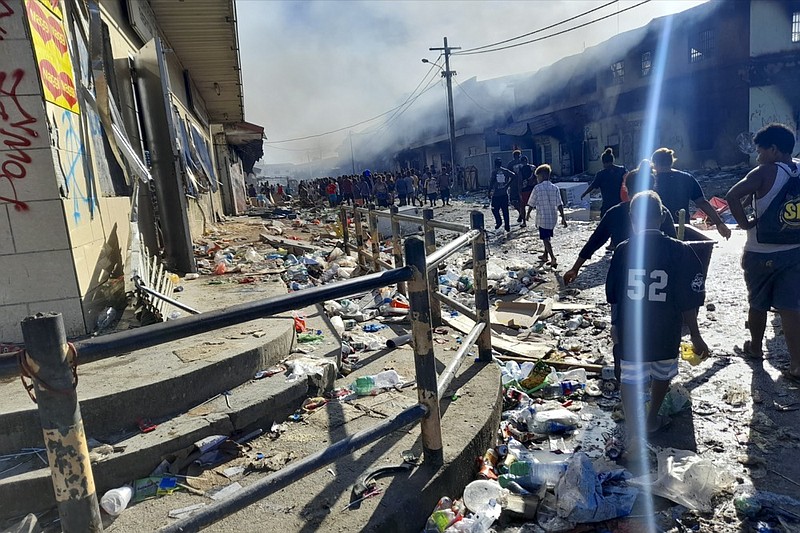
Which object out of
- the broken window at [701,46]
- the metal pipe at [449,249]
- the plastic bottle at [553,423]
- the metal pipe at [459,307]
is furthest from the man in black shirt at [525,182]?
the broken window at [701,46]

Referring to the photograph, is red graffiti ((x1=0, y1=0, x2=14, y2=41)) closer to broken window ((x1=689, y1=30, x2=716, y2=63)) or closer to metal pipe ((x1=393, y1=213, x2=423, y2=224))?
metal pipe ((x1=393, y1=213, x2=423, y2=224))

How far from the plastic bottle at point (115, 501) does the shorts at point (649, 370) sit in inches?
106

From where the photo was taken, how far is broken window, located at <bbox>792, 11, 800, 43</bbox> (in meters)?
21.5

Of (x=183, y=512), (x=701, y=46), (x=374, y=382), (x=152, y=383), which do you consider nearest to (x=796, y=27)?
(x=701, y=46)

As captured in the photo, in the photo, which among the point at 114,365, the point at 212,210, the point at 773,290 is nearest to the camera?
the point at 114,365

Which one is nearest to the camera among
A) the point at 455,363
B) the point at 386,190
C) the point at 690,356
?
the point at 455,363

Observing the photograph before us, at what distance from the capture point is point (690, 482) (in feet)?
8.00

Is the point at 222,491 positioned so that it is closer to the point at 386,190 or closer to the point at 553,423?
the point at 553,423

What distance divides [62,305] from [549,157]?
31.5 metres

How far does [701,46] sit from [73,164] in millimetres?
26876

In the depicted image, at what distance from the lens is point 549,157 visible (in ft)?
104

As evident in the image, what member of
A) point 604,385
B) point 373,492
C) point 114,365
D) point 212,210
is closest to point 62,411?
point 373,492

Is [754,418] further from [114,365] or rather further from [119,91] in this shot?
[119,91]

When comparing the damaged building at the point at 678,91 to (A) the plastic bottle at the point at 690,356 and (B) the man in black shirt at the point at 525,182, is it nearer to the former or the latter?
(B) the man in black shirt at the point at 525,182
